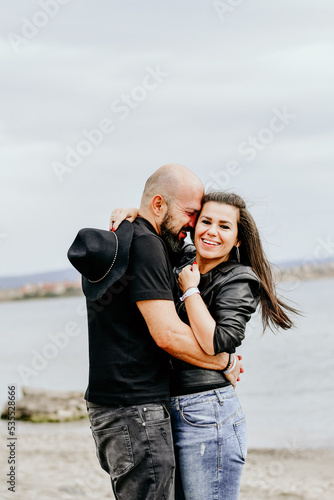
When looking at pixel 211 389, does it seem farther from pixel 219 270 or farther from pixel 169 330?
pixel 219 270

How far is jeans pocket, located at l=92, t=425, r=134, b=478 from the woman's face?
3.32 ft

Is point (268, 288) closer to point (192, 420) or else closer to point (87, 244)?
point (192, 420)

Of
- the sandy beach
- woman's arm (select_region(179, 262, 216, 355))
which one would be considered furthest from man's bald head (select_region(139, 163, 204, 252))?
the sandy beach

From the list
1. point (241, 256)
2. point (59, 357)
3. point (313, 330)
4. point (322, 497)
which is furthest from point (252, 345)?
point (241, 256)

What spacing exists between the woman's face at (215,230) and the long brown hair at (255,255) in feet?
0.16

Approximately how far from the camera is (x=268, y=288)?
3682 mm

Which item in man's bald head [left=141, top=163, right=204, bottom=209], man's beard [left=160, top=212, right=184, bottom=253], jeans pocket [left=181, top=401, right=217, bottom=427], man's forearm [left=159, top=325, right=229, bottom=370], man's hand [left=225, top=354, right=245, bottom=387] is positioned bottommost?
jeans pocket [left=181, top=401, right=217, bottom=427]

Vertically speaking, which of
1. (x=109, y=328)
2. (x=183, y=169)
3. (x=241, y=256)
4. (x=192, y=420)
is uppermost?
(x=183, y=169)

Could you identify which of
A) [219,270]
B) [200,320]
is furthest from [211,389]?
[219,270]

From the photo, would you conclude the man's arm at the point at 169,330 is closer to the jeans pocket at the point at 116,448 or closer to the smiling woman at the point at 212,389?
the smiling woman at the point at 212,389

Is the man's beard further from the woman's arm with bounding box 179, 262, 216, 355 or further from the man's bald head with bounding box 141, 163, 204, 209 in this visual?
the woman's arm with bounding box 179, 262, 216, 355

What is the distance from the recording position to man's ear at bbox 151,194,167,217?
139 inches

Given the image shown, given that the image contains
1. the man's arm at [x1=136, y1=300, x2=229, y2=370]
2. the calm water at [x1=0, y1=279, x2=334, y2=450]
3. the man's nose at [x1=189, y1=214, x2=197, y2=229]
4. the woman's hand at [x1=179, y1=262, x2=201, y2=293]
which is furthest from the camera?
the calm water at [x1=0, y1=279, x2=334, y2=450]

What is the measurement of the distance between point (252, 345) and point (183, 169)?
27.3 m
